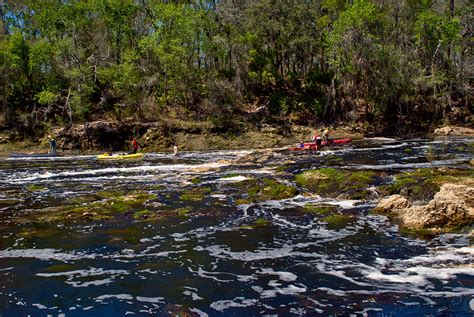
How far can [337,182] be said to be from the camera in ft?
59.1

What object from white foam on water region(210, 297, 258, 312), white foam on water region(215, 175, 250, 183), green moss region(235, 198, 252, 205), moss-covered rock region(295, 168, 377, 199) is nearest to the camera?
white foam on water region(210, 297, 258, 312)

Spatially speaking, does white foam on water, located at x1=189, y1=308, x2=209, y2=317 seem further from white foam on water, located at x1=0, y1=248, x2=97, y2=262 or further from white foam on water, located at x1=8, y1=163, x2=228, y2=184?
white foam on water, located at x1=8, y1=163, x2=228, y2=184

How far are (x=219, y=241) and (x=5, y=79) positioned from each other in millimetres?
39981

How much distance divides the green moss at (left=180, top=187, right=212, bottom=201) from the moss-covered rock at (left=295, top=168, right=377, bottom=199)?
4074 mm

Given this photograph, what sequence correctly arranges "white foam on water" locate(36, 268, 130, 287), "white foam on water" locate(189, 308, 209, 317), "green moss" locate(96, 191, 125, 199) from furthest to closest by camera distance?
"green moss" locate(96, 191, 125, 199)
"white foam on water" locate(36, 268, 130, 287)
"white foam on water" locate(189, 308, 209, 317)

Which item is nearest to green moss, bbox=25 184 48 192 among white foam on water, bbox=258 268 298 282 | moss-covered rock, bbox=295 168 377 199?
moss-covered rock, bbox=295 168 377 199

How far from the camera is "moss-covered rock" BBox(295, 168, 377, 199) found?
1670 cm

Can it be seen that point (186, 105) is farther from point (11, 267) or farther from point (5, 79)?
point (11, 267)

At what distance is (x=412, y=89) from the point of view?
156ft

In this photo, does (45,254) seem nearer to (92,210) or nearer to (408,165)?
(92,210)

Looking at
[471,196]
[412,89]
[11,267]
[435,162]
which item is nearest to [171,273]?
[11,267]

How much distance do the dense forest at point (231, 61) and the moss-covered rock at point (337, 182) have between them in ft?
80.3

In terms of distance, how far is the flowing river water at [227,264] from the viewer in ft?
26.6

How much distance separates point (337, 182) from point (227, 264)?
29.4ft
